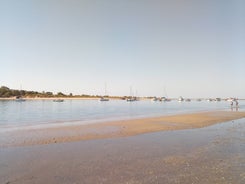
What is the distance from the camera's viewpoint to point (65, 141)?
15.1 metres

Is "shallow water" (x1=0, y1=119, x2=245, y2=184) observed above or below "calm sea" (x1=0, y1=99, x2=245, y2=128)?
above

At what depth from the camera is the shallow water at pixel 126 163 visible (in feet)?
26.1

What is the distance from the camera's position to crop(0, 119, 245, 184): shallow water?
26.1 feet

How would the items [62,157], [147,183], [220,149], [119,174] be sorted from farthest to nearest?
[220,149] → [62,157] → [119,174] → [147,183]

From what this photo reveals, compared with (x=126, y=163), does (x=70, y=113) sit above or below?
below

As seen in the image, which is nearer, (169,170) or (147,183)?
(147,183)

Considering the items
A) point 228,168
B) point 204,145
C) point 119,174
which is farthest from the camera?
point 204,145

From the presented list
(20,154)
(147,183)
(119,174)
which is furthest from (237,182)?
(20,154)

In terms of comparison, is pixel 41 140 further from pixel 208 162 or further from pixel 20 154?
pixel 208 162

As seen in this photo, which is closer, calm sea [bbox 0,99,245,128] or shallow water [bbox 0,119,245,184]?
shallow water [bbox 0,119,245,184]

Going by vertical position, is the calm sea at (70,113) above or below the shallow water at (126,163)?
below

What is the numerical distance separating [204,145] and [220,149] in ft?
4.35

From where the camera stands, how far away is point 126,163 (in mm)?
9820

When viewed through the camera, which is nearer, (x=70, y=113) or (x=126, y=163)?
(x=126, y=163)
